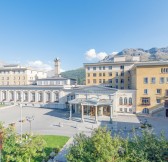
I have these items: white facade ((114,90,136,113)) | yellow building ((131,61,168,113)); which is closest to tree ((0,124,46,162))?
white facade ((114,90,136,113))

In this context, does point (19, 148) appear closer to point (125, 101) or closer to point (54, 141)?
point (54, 141)

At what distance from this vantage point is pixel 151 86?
43.6 meters

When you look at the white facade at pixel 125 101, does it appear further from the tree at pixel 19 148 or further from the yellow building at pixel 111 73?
the tree at pixel 19 148

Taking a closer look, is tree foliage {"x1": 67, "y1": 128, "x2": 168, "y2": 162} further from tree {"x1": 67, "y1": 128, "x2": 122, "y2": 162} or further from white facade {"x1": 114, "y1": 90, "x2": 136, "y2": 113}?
white facade {"x1": 114, "y1": 90, "x2": 136, "y2": 113}

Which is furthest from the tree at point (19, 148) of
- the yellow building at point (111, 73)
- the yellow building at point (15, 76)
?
the yellow building at point (15, 76)

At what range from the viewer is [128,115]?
45312 mm

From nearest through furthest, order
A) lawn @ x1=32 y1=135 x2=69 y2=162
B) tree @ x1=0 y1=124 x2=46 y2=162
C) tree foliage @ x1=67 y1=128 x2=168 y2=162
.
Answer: tree foliage @ x1=67 y1=128 x2=168 y2=162, tree @ x1=0 y1=124 x2=46 y2=162, lawn @ x1=32 y1=135 x2=69 y2=162

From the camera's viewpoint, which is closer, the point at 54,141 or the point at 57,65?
the point at 54,141

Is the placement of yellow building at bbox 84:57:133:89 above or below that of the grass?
above

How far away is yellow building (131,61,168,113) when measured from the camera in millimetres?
42562

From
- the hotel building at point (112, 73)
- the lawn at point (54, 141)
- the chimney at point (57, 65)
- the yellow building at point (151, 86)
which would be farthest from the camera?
the chimney at point (57, 65)

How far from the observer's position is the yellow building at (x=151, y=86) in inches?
1676

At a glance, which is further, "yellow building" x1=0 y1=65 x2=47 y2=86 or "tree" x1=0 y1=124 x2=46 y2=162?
"yellow building" x1=0 y1=65 x2=47 y2=86

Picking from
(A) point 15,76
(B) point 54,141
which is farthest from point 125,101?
(A) point 15,76
